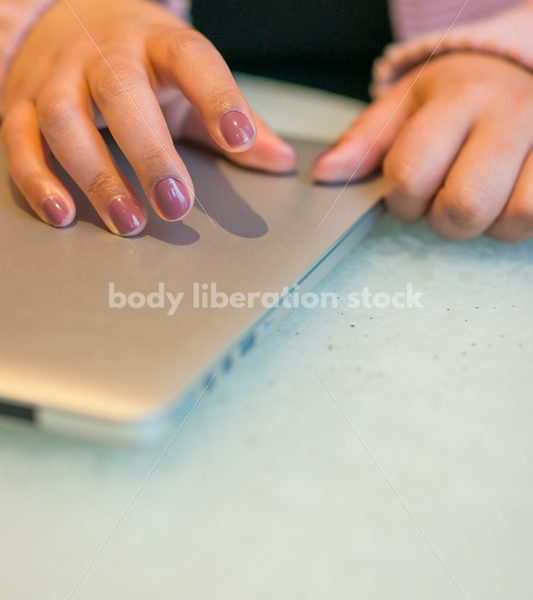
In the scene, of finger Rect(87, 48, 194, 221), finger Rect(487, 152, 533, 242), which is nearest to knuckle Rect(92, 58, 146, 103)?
finger Rect(87, 48, 194, 221)

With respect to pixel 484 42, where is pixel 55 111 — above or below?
below

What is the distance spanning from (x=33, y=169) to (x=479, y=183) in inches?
12.3

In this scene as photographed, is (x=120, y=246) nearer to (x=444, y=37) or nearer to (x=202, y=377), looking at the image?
(x=202, y=377)

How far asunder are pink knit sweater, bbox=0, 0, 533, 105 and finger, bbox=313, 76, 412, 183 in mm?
56

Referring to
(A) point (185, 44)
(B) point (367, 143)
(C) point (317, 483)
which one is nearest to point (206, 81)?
(A) point (185, 44)

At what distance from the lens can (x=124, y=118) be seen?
375 mm

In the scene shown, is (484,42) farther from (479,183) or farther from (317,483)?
(317,483)

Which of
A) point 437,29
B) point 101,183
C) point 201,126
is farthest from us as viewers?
point 437,29

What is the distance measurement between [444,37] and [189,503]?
1.58 ft

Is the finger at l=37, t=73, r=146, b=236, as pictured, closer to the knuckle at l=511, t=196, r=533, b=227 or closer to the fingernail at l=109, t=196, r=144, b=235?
the fingernail at l=109, t=196, r=144, b=235

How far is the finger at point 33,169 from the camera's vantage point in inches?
13.6

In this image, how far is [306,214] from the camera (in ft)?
1.25

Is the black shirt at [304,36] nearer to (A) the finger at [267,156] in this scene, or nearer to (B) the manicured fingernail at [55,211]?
(A) the finger at [267,156]

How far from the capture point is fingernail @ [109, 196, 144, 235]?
34 centimetres
